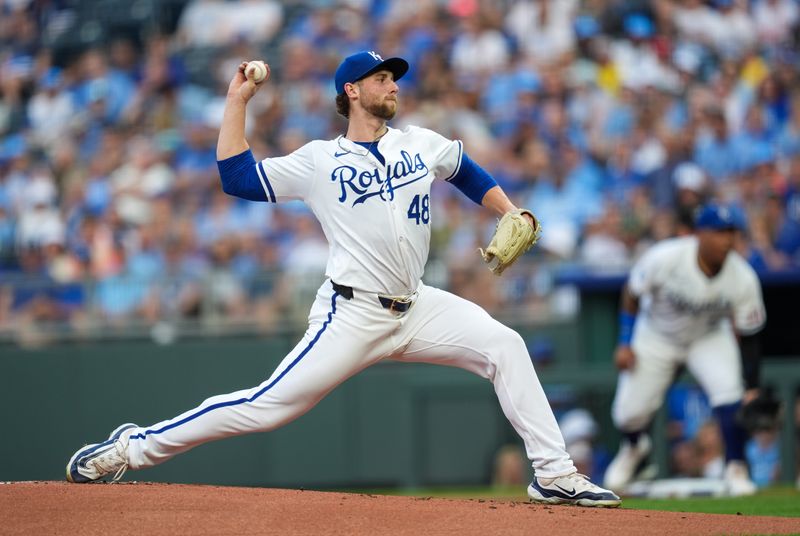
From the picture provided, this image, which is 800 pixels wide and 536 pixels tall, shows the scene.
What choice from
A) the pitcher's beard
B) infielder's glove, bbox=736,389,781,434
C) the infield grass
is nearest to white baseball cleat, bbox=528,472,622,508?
the infield grass

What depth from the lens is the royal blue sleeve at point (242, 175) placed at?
584 cm

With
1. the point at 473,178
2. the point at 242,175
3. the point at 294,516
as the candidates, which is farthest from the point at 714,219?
the point at 294,516

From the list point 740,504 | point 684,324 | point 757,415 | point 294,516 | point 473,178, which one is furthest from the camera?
point 684,324

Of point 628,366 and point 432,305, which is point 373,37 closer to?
point 628,366

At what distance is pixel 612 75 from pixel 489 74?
132cm

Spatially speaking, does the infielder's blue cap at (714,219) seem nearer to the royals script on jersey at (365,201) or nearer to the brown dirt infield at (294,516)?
the brown dirt infield at (294,516)

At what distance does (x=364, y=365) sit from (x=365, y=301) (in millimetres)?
300

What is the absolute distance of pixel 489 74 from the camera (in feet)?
46.9

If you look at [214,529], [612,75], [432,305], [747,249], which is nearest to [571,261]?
[747,249]

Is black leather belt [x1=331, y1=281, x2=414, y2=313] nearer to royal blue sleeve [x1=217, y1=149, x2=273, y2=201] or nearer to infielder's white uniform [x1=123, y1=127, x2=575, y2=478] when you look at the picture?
infielder's white uniform [x1=123, y1=127, x2=575, y2=478]

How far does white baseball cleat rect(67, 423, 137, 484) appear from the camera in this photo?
5.97 m

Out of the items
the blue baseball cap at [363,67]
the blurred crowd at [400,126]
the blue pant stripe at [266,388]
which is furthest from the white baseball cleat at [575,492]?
the blurred crowd at [400,126]

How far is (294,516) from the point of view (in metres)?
5.39

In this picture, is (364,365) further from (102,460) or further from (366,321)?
(102,460)
